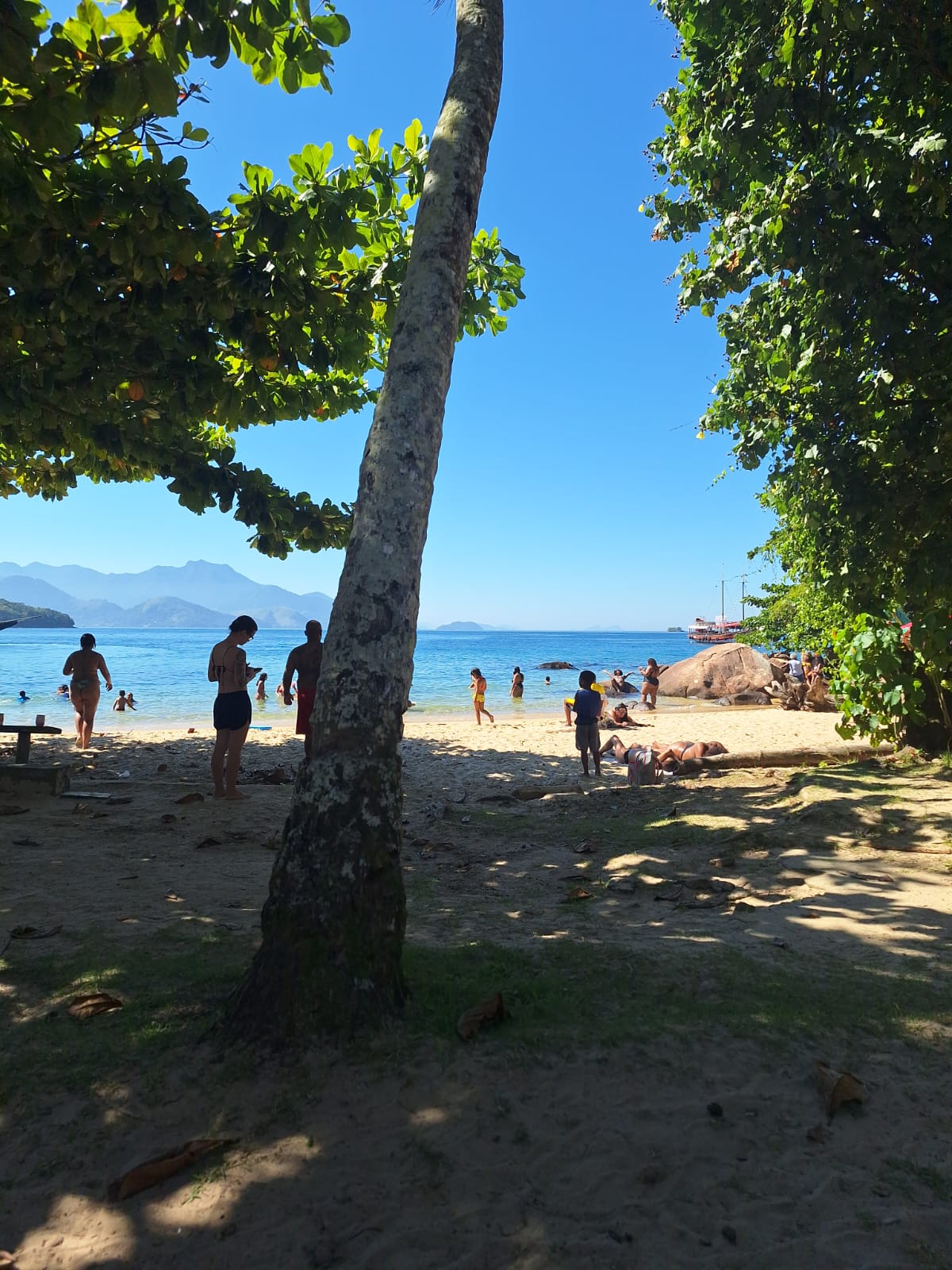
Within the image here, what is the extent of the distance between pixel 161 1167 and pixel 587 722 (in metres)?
10.4

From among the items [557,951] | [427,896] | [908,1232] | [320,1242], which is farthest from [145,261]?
[908,1232]

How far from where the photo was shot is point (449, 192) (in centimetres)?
391

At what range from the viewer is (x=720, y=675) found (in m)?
32.2

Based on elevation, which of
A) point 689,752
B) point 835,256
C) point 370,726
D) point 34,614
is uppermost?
point 34,614

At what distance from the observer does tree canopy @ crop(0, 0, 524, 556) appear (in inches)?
159

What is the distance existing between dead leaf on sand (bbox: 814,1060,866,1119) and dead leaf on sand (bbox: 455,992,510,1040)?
4.14 feet

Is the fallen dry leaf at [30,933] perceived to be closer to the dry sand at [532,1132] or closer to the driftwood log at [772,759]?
the dry sand at [532,1132]

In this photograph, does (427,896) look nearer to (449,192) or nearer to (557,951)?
(557,951)

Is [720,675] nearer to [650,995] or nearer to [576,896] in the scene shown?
[576,896]

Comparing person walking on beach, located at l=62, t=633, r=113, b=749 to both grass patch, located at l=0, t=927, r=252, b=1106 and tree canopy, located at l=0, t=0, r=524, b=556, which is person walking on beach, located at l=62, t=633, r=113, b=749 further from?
grass patch, located at l=0, t=927, r=252, b=1106

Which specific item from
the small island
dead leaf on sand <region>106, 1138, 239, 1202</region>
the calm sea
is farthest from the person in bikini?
the small island

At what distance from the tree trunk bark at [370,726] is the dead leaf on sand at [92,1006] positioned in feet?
2.31

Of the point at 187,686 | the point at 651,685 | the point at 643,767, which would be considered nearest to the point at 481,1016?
the point at 643,767

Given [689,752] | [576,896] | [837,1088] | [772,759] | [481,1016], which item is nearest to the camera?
[837,1088]
